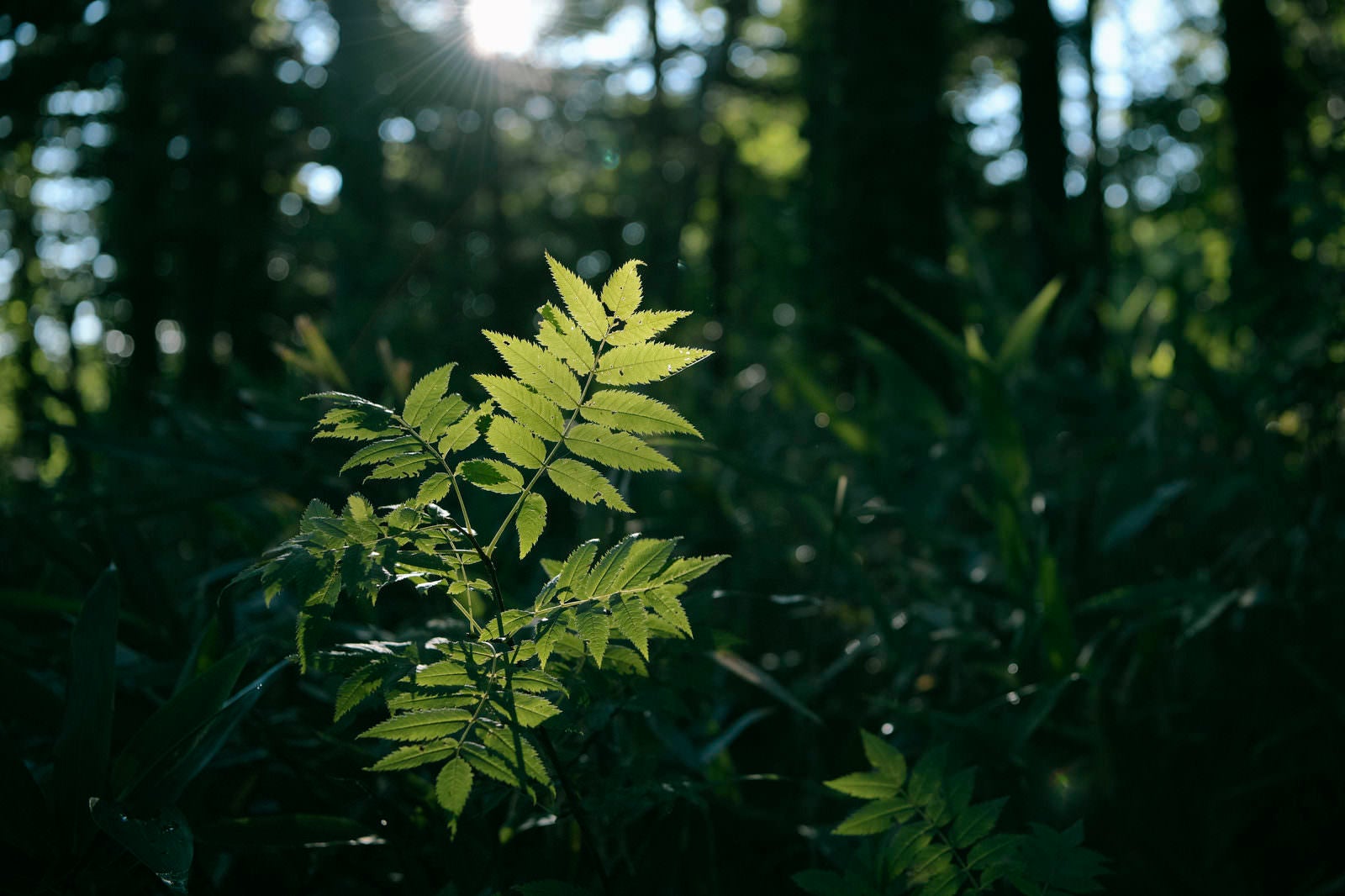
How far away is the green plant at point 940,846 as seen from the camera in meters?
0.92

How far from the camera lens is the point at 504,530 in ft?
2.70

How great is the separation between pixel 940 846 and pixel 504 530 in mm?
585

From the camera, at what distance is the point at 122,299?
10945mm

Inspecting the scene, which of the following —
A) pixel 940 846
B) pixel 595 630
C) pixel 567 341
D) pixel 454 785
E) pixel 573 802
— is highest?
pixel 567 341

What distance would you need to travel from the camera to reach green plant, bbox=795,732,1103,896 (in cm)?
92

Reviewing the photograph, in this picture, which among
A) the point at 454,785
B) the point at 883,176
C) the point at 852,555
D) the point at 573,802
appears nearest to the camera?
the point at 454,785

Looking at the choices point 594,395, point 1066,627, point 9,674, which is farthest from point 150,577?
point 1066,627

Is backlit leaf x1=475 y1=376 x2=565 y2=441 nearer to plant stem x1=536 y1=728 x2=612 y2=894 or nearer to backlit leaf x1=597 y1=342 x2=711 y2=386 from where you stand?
backlit leaf x1=597 y1=342 x2=711 y2=386

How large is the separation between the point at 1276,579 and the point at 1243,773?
40cm

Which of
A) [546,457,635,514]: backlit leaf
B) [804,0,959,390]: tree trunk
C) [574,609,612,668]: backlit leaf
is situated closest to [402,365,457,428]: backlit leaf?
[546,457,635,514]: backlit leaf

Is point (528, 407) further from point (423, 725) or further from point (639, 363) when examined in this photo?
point (423, 725)

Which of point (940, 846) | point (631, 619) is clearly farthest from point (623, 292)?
point (940, 846)

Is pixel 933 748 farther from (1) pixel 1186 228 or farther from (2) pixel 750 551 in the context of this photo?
(1) pixel 1186 228

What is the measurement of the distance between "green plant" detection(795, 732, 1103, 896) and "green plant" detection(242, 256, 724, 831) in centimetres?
34
